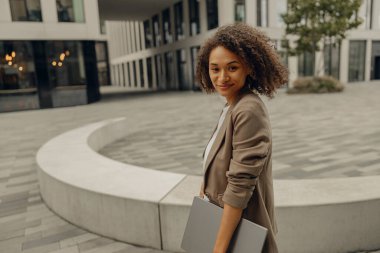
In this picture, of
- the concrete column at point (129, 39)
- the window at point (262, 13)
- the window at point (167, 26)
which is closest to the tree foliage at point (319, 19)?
the window at point (262, 13)

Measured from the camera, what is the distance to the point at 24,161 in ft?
23.5

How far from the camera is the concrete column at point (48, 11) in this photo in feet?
57.3

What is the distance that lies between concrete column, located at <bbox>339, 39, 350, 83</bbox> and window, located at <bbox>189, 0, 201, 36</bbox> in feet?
46.2

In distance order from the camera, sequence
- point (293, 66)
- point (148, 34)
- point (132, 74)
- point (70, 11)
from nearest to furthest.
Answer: point (70, 11), point (293, 66), point (148, 34), point (132, 74)

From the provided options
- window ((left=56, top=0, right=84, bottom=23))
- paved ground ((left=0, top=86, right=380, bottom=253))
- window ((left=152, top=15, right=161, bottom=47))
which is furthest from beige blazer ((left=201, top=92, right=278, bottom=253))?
window ((left=152, top=15, right=161, bottom=47))

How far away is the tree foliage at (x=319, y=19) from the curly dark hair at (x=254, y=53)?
19348 millimetres

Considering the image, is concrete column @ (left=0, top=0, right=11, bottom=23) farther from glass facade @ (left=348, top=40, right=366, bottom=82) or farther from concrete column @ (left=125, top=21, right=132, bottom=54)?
glass facade @ (left=348, top=40, right=366, bottom=82)

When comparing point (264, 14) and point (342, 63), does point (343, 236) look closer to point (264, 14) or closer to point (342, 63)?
point (264, 14)

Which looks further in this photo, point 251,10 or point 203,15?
point 203,15

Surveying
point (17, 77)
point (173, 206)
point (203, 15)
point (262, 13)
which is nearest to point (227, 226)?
point (173, 206)

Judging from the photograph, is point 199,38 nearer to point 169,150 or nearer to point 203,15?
point 203,15

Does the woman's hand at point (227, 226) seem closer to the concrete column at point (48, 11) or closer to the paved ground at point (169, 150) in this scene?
the paved ground at point (169, 150)

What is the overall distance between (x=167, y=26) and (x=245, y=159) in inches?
1168

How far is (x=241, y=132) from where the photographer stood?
142 cm
